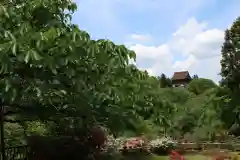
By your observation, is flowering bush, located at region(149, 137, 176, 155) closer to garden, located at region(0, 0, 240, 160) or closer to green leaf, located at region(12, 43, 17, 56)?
garden, located at region(0, 0, 240, 160)

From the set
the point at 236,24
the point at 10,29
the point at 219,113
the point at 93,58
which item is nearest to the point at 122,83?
the point at 93,58

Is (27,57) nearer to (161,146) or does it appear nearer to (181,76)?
(161,146)

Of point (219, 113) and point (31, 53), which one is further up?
point (31, 53)

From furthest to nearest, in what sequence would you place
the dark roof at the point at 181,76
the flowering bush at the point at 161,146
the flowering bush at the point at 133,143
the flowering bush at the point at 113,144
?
the dark roof at the point at 181,76 < the flowering bush at the point at 161,146 < the flowering bush at the point at 133,143 < the flowering bush at the point at 113,144

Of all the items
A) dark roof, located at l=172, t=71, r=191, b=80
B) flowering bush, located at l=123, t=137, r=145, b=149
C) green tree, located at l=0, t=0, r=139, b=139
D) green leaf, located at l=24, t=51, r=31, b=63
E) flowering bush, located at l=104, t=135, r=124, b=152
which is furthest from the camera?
dark roof, located at l=172, t=71, r=191, b=80

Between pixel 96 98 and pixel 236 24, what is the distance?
25.0 meters

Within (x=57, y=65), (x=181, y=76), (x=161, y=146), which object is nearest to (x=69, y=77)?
(x=57, y=65)

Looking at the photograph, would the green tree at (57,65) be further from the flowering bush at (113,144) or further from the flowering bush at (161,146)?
the flowering bush at (161,146)

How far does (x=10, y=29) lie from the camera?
19.3 ft

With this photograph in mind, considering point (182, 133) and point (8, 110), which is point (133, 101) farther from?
point (182, 133)

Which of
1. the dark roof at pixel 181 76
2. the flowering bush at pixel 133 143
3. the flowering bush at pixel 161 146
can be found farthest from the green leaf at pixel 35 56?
the dark roof at pixel 181 76

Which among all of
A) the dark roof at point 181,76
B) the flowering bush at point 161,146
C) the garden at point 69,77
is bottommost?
the flowering bush at point 161,146

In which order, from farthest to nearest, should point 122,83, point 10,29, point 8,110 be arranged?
point 8,110 < point 122,83 < point 10,29

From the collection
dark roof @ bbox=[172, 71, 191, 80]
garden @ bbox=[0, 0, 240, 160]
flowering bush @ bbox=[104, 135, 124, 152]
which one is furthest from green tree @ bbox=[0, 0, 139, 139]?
dark roof @ bbox=[172, 71, 191, 80]
